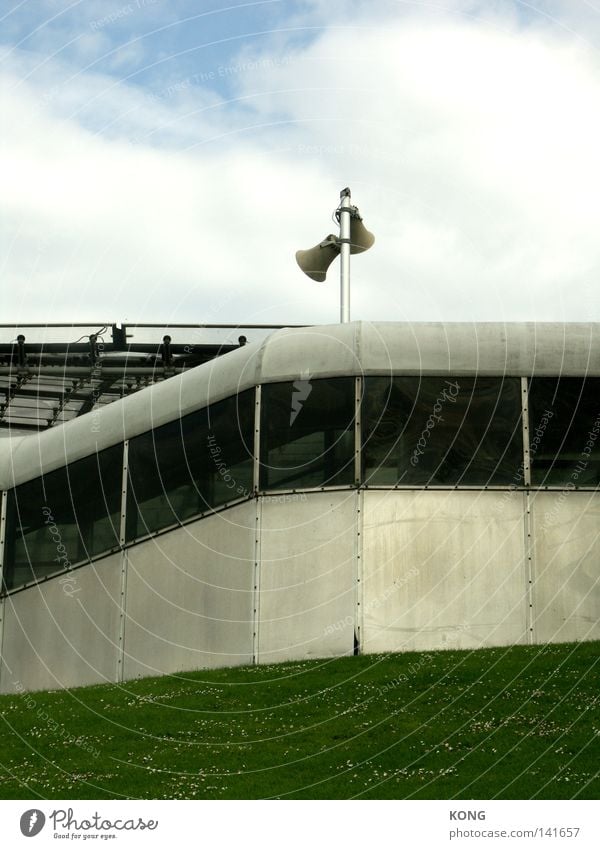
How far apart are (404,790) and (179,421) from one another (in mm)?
13694

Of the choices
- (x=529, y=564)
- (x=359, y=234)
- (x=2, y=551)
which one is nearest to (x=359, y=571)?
(x=529, y=564)

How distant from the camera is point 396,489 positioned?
28078 millimetres

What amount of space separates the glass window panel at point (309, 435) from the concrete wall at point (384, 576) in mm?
433

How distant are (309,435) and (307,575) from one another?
114 inches

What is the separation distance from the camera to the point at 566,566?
2769 centimetres

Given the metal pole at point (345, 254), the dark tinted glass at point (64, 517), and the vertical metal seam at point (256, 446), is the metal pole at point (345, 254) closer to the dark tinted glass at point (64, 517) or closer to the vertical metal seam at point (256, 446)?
the vertical metal seam at point (256, 446)

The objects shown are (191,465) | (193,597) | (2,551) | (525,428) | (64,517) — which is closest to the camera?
(525,428)

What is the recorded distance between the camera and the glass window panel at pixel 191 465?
95.0 ft

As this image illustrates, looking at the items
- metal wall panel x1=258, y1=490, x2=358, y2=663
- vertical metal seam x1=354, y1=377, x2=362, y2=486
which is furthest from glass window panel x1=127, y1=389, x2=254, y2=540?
vertical metal seam x1=354, y1=377, x2=362, y2=486

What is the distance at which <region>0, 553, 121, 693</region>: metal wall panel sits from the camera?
3039 cm

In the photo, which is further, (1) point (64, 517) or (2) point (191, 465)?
(1) point (64, 517)

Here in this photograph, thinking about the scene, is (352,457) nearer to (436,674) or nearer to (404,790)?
(436,674)

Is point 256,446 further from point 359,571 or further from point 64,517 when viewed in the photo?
point 64,517

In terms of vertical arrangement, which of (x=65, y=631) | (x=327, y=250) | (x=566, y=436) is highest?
(x=327, y=250)
